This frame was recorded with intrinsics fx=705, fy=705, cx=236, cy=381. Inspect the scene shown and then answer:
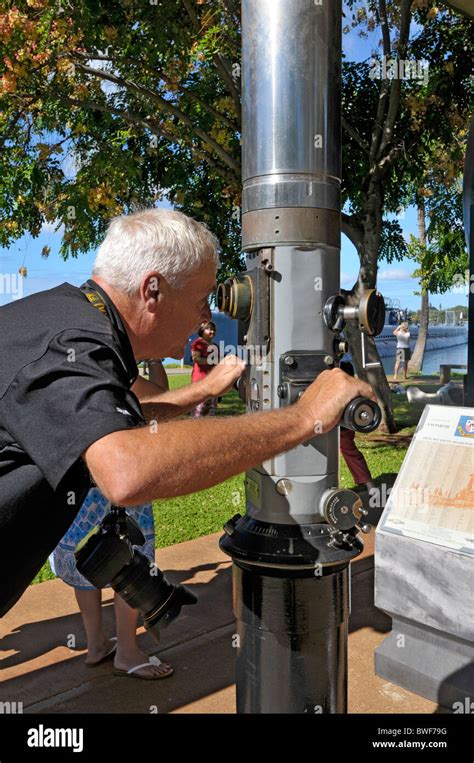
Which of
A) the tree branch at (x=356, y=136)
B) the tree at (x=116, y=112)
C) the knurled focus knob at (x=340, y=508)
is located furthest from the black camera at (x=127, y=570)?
the tree branch at (x=356, y=136)

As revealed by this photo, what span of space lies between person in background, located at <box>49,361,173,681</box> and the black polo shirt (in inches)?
70.0

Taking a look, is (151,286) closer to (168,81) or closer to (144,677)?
(144,677)

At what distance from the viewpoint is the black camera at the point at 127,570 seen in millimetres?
2002

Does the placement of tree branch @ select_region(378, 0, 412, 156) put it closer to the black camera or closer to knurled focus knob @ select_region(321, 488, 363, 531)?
knurled focus knob @ select_region(321, 488, 363, 531)

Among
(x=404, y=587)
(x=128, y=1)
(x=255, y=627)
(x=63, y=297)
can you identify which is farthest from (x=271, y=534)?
(x=128, y=1)

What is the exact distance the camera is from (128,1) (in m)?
7.91

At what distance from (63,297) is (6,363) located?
0.27m

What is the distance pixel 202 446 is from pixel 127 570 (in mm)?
594

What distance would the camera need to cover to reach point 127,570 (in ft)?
6.95

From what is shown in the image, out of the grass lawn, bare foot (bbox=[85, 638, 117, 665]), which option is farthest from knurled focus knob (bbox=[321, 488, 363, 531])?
the grass lawn

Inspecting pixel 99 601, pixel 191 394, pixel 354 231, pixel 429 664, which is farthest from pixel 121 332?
pixel 354 231

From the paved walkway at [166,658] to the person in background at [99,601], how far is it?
65mm

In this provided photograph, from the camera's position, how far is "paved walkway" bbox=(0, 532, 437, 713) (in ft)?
11.9

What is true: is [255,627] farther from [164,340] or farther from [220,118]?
[220,118]
